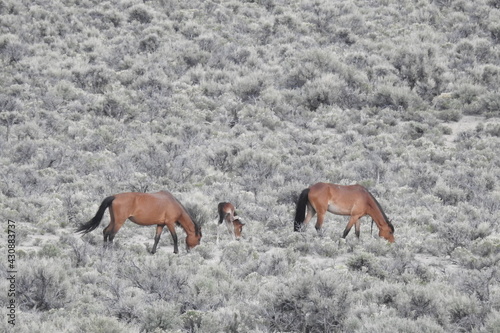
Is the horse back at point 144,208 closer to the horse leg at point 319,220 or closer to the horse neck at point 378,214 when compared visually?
the horse leg at point 319,220

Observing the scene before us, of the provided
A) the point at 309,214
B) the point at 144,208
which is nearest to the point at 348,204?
the point at 309,214

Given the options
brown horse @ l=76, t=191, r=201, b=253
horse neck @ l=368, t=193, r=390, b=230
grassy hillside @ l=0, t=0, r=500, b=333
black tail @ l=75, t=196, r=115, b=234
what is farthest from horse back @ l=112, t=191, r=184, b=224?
horse neck @ l=368, t=193, r=390, b=230

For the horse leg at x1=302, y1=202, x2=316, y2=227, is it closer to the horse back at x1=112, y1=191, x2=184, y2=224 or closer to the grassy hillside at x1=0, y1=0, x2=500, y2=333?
the grassy hillside at x1=0, y1=0, x2=500, y2=333

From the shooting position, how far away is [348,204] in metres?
11.0

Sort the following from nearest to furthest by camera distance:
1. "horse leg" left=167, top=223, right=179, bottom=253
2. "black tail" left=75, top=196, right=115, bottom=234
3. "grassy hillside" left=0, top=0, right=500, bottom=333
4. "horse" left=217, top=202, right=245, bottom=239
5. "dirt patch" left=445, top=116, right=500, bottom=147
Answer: "grassy hillside" left=0, top=0, right=500, bottom=333, "black tail" left=75, top=196, right=115, bottom=234, "horse leg" left=167, top=223, right=179, bottom=253, "horse" left=217, top=202, right=245, bottom=239, "dirt patch" left=445, top=116, right=500, bottom=147

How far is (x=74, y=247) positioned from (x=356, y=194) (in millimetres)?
5244

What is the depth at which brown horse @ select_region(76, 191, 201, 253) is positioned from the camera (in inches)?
376

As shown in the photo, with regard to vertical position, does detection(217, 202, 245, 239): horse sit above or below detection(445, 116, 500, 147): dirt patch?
below

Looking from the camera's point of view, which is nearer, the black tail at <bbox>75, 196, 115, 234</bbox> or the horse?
the black tail at <bbox>75, 196, 115, 234</bbox>

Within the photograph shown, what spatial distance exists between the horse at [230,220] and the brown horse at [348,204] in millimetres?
1221

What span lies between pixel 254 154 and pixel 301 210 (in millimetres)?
6236

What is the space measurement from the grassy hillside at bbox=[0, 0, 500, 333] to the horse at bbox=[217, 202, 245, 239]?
0.86 feet

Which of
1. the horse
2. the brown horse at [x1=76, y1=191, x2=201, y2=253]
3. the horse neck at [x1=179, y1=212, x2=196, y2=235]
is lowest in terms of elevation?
the horse

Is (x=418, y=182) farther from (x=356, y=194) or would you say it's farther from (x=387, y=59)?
(x=387, y=59)
